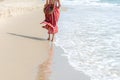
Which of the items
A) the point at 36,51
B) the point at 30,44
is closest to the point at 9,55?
the point at 36,51

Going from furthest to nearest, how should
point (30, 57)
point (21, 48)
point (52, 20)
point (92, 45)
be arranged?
point (52, 20), point (92, 45), point (21, 48), point (30, 57)

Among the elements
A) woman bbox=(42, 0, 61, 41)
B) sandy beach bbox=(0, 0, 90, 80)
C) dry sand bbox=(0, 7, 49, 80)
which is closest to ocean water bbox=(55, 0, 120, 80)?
sandy beach bbox=(0, 0, 90, 80)

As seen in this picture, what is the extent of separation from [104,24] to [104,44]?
4410 millimetres

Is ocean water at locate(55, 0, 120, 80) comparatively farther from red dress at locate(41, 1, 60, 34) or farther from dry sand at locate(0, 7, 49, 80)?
dry sand at locate(0, 7, 49, 80)

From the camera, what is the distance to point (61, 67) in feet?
25.9

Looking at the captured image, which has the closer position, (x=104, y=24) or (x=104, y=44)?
(x=104, y=44)

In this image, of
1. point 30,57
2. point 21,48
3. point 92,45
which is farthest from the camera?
point 92,45

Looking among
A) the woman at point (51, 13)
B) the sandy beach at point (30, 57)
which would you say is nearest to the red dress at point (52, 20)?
the woman at point (51, 13)

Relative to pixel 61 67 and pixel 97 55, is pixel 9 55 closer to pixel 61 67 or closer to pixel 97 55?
pixel 61 67

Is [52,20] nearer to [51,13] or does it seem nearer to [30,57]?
[51,13]

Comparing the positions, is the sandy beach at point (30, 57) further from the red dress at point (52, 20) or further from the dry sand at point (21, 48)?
the red dress at point (52, 20)

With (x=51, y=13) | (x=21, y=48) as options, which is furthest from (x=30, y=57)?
(x=51, y=13)

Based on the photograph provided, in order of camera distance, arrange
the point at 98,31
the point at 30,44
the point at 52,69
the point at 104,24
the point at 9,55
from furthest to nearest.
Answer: the point at 104,24 < the point at 98,31 < the point at 30,44 < the point at 9,55 < the point at 52,69

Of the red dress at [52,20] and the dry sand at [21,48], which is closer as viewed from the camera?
the dry sand at [21,48]
